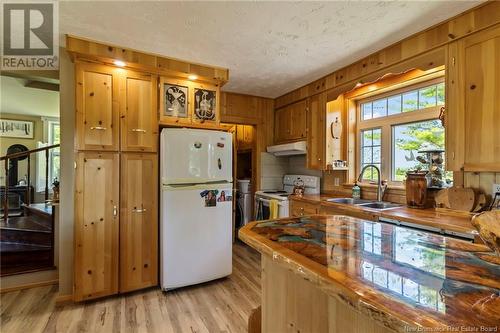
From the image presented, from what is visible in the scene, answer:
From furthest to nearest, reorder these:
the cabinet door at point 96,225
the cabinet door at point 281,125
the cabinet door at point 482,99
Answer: the cabinet door at point 281,125, the cabinet door at point 96,225, the cabinet door at point 482,99

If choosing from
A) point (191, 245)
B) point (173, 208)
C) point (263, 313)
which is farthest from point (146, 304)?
point (263, 313)

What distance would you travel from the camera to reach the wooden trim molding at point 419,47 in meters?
1.78

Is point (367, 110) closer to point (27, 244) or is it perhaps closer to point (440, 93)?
point (440, 93)

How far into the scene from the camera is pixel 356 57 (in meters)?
2.62

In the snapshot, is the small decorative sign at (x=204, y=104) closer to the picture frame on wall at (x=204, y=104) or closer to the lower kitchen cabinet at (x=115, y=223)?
the picture frame on wall at (x=204, y=104)

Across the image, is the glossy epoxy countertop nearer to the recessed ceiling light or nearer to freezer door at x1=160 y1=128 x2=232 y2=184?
freezer door at x1=160 y1=128 x2=232 y2=184

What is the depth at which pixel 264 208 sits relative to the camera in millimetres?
3750

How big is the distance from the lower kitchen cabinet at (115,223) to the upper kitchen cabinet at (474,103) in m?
2.63

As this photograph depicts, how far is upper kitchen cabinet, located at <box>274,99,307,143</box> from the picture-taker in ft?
11.8

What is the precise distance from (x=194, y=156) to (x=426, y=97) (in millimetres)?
2396

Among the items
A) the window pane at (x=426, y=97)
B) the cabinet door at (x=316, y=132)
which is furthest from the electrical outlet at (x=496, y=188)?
the cabinet door at (x=316, y=132)

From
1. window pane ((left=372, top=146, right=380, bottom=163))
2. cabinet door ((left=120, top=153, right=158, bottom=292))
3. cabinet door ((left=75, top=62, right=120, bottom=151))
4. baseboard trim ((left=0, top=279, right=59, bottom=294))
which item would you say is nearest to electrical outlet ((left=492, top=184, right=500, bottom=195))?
window pane ((left=372, top=146, right=380, bottom=163))

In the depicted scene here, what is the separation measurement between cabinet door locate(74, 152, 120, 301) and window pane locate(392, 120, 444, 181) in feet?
9.56

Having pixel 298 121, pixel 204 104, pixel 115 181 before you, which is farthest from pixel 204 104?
pixel 298 121
